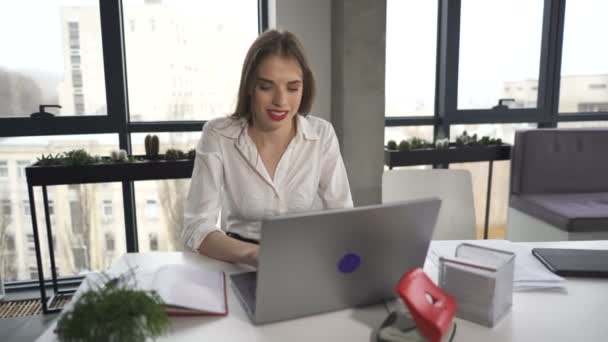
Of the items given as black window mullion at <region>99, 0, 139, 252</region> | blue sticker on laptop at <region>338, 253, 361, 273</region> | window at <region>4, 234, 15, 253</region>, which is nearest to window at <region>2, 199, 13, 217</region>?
window at <region>4, 234, 15, 253</region>

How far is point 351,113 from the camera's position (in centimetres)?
267

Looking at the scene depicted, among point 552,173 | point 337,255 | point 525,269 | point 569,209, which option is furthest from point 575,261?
point 552,173

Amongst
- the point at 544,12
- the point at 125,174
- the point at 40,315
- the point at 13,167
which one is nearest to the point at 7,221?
the point at 13,167

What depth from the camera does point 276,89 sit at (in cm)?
138

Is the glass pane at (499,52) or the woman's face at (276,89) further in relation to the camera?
the glass pane at (499,52)

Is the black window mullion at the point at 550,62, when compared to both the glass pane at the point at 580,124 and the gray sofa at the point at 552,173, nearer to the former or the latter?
the glass pane at the point at 580,124

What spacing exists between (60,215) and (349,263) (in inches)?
94.2

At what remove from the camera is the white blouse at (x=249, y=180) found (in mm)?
1384

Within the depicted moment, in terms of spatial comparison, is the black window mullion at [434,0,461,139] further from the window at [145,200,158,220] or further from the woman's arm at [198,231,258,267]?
the woman's arm at [198,231,258,267]

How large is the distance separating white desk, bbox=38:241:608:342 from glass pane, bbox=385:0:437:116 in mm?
2268

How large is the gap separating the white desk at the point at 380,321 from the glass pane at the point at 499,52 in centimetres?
243

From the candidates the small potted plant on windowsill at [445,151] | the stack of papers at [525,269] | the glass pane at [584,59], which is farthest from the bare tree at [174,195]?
the glass pane at [584,59]

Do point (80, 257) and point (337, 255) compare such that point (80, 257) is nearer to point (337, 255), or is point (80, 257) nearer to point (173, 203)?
point (173, 203)

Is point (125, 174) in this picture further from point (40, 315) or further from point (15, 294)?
point (15, 294)
